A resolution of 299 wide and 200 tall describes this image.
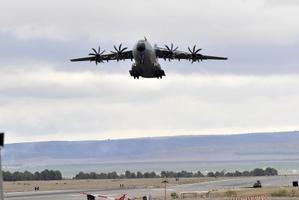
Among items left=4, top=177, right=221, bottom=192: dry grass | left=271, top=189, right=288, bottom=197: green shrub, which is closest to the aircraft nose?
left=271, top=189, right=288, bottom=197: green shrub

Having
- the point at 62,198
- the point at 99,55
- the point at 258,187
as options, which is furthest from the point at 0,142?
the point at 258,187

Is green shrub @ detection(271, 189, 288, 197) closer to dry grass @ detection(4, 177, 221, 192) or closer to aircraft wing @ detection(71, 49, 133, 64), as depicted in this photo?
aircraft wing @ detection(71, 49, 133, 64)

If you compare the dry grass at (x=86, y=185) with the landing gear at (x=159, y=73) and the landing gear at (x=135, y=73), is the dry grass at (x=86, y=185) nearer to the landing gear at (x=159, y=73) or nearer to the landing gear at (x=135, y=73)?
the landing gear at (x=135, y=73)

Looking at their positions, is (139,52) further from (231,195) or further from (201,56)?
(231,195)

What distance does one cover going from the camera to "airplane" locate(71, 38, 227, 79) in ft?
224

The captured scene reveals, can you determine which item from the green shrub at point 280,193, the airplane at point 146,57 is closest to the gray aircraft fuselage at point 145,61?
the airplane at point 146,57

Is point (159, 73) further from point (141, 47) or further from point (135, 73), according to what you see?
point (141, 47)

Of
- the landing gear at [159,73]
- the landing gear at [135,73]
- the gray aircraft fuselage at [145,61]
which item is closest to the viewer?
the gray aircraft fuselage at [145,61]

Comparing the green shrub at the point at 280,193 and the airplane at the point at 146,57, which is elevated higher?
the airplane at the point at 146,57

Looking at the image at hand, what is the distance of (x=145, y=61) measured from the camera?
225 ft

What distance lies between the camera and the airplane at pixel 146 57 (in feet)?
224

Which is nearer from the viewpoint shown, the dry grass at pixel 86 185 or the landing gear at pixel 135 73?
the landing gear at pixel 135 73

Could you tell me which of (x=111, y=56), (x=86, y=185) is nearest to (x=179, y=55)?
(x=111, y=56)

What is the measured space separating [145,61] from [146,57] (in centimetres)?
41
